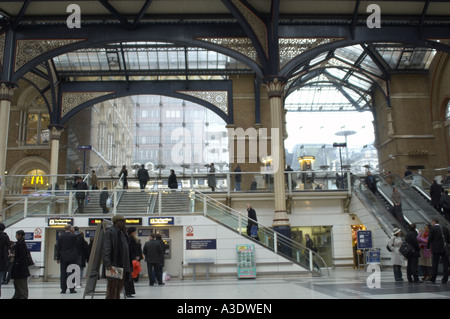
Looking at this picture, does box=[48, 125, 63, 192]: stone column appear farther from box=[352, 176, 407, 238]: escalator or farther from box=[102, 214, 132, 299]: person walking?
box=[102, 214, 132, 299]: person walking

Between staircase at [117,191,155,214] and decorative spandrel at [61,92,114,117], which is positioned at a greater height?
decorative spandrel at [61,92,114,117]

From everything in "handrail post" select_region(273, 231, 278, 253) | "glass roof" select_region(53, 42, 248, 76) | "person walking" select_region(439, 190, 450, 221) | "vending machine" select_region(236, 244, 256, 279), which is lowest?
"vending machine" select_region(236, 244, 256, 279)

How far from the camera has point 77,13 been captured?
65.4 feet

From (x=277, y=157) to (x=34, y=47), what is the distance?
1174 cm

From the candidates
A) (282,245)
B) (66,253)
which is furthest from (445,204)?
(66,253)

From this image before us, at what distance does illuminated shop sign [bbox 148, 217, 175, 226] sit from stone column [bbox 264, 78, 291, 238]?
4.25 meters

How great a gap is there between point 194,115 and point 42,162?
15419 mm

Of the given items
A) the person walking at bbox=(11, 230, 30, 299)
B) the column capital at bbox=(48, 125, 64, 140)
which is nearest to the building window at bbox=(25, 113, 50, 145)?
the column capital at bbox=(48, 125, 64, 140)

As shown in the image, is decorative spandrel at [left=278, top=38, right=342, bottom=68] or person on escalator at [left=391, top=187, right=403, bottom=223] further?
decorative spandrel at [left=278, top=38, right=342, bottom=68]

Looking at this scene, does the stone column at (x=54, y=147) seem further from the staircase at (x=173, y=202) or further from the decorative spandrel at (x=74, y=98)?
the staircase at (x=173, y=202)

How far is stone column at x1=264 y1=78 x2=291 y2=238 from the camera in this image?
18.7 m

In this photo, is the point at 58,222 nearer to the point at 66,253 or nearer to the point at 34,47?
the point at 66,253

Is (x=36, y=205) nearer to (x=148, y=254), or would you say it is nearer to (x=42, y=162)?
(x=148, y=254)

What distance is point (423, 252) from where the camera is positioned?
41.4 feet
